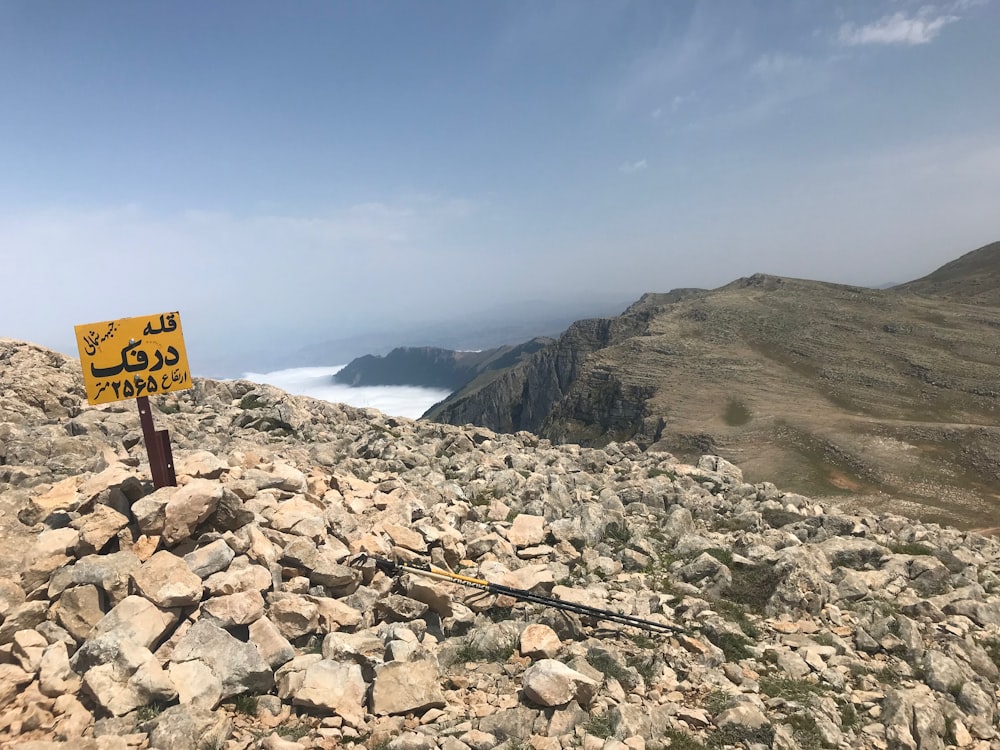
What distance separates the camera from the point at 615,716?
21.1 ft

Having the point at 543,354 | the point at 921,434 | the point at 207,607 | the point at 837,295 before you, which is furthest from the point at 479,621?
the point at 543,354

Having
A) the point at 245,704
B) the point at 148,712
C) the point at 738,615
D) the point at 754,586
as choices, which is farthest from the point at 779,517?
the point at 148,712

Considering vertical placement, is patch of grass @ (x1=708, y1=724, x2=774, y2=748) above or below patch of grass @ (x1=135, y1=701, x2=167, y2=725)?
below

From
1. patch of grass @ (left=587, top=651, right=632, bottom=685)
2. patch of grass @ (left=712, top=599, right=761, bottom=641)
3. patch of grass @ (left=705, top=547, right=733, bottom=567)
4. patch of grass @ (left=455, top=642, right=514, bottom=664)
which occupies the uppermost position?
patch of grass @ (left=455, top=642, right=514, bottom=664)

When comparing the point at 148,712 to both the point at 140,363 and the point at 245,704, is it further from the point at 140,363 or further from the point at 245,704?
the point at 140,363

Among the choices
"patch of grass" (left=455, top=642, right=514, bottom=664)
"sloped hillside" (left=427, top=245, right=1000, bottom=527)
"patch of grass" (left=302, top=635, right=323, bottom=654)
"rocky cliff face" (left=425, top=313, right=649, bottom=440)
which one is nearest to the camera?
"patch of grass" (left=302, top=635, right=323, bottom=654)

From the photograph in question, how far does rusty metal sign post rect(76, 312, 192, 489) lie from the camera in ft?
30.4

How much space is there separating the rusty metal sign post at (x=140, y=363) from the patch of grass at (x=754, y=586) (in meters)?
11.5

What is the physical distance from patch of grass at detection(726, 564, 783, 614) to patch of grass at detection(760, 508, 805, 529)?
5012mm

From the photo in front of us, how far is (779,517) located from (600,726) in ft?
Answer: 43.0

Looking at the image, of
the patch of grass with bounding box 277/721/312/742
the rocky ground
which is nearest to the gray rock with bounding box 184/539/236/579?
the rocky ground

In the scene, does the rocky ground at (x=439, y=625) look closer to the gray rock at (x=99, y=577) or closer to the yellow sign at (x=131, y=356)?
the gray rock at (x=99, y=577)

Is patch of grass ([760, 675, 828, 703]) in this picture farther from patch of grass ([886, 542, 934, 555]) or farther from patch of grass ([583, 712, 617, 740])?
patch of grass ([886, 542, 934, 555])

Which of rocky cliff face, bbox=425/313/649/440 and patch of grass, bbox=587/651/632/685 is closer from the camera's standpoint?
patch of grass, bbox=587/651/632/685
